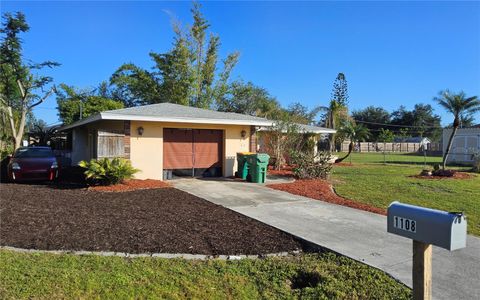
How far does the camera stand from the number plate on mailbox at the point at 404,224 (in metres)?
2.47

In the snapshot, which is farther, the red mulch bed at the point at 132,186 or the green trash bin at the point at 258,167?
the green trash bin at the point at 258,167

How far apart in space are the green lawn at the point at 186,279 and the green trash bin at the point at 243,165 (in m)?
8.59

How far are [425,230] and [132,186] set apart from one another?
9732mm

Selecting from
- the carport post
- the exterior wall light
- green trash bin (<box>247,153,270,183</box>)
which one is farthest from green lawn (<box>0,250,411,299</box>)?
the exterior wall light

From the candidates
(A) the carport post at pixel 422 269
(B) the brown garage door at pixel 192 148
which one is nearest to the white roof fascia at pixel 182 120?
(B) the brown garage door at pixel 192 148

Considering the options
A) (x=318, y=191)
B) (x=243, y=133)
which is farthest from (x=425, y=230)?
(x=243, y=133)

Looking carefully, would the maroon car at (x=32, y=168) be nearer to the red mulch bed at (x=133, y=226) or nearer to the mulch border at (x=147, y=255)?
the red mulch bed at (x=133, y=226)

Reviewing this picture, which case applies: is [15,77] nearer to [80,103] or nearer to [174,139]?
[80,103]

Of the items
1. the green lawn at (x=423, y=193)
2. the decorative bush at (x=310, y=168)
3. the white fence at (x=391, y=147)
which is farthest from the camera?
the white fence at (x=391, y=147)

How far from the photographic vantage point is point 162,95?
114 ft

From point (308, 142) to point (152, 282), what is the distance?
1680 centimetres

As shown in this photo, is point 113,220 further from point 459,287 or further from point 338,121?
point 338,121

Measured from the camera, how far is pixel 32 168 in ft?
39.1

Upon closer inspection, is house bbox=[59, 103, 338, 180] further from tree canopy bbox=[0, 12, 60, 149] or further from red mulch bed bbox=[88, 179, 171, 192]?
tree canopy bbox=[0, 12, 60, 149]
